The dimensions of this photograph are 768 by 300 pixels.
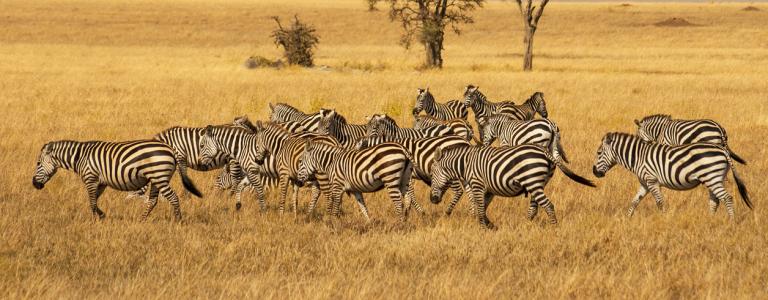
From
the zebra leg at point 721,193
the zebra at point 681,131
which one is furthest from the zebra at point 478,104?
the zebra leg at point 721,193

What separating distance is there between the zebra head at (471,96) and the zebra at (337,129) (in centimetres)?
415

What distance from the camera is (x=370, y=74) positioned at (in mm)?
39406

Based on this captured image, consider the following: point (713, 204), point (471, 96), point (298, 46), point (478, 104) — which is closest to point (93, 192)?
point (713, 204)

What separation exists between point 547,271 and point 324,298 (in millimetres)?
2430

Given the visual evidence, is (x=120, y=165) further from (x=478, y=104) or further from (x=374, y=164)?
(x=478, y=104)

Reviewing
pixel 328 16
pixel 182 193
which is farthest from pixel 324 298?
pixel 328 16

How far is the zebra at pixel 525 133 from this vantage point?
1505 cm

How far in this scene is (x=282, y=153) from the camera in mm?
12742

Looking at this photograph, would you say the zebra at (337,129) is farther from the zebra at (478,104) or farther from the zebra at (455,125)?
the zebra at (478,104)

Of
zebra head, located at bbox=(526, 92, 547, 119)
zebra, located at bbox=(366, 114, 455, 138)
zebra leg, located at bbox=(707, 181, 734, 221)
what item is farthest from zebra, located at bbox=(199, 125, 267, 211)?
zebra head, located at bbox=(526, 92, 547, 119)

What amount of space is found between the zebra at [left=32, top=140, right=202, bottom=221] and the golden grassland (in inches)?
16.8

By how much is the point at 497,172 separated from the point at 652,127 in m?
5.83

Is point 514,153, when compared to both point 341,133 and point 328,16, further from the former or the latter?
point 328,16

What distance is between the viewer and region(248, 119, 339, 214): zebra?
40.8 feet
